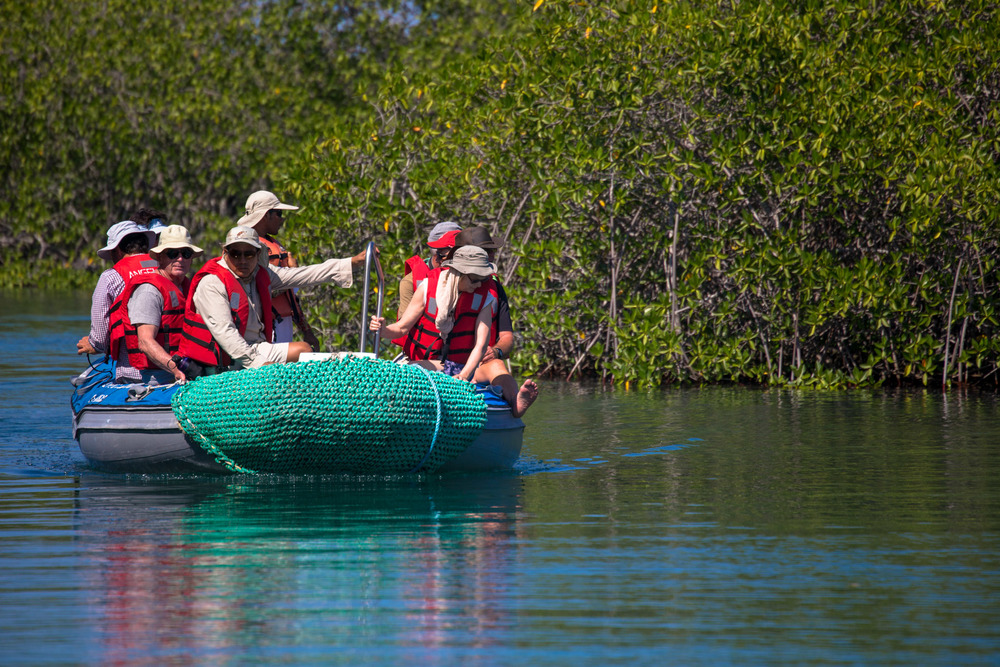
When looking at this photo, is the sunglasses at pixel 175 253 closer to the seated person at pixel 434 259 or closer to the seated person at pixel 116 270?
the seated person at pixel 116 270

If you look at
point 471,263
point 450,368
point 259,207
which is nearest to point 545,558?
point 471,263

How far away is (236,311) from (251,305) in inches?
5.3

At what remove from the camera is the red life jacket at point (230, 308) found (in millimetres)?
8375

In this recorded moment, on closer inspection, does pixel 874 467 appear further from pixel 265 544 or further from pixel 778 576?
pixel 265 544

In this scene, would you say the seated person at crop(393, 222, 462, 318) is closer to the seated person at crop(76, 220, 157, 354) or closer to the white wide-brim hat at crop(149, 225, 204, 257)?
the white wide-brim hat at crop(149, 225, 204, 257)

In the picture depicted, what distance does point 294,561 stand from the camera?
625 cm

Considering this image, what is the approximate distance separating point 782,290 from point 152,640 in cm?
946

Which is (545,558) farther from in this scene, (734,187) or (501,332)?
(734,187)

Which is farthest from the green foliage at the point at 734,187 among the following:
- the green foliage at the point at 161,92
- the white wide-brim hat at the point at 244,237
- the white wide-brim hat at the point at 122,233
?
the green foliage at the point at 161,92

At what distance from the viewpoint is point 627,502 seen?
25.5 feet

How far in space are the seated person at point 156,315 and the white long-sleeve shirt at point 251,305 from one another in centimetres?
35

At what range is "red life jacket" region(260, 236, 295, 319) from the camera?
9.28 meters

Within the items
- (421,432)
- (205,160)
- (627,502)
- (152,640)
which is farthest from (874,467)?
(205,160)

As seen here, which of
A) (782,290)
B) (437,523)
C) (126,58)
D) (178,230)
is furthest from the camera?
→ (126,58)
